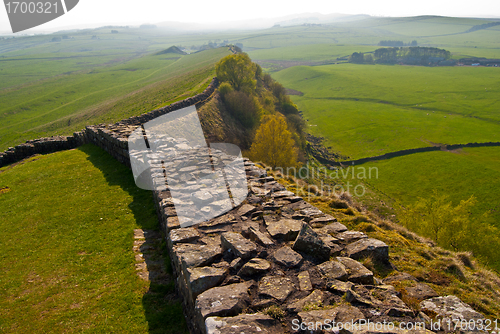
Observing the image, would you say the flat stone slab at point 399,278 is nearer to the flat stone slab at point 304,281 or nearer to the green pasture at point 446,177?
the flat stone slab at point 304,281

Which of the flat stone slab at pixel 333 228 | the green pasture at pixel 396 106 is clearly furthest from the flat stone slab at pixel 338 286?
the green pasture at pixel 396 106

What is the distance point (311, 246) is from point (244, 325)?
306 cm

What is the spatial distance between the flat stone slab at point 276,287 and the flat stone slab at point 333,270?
0.92 metres

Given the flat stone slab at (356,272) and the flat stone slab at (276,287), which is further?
the flat stone slab at (356,272)

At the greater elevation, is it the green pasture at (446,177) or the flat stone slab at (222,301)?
the flat stone slab at (222,301)

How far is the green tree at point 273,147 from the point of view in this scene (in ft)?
133

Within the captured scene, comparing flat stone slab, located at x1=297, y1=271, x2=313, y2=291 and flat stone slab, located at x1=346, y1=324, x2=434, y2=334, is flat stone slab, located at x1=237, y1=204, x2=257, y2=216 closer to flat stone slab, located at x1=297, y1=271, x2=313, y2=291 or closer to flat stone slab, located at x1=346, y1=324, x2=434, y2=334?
flat stone slab, located at x1=297, y1=271, x2=313, y2=291

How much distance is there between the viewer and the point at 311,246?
7.54 metres

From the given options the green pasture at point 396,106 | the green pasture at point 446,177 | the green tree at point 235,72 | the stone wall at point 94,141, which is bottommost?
the green pasture at point 446,177

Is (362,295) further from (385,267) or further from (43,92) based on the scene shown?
(43,92)

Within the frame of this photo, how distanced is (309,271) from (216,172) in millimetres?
7200

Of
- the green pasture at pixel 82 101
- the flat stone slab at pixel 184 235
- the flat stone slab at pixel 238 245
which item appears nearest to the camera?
the flat stone slab at pixel 238 245
